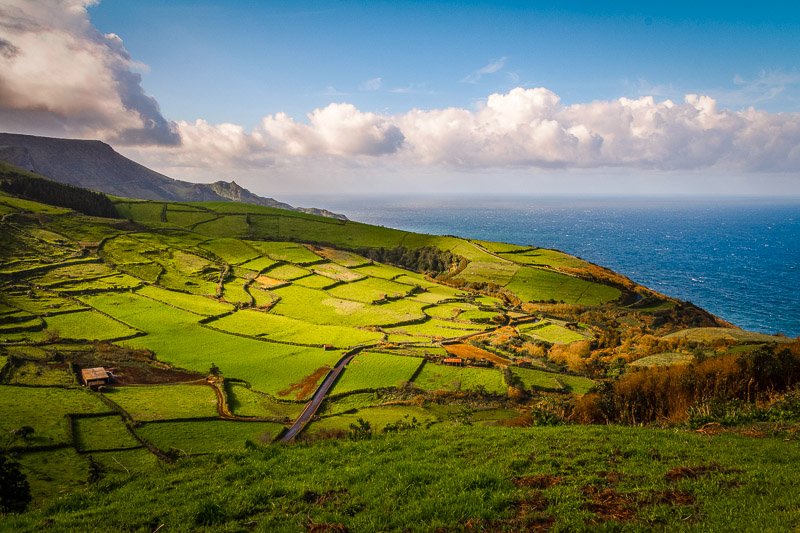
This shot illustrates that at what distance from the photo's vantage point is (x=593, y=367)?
60.4 m

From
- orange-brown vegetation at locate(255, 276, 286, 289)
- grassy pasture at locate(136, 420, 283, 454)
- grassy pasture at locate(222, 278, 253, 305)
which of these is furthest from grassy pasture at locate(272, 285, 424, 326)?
grassy pasture at locate(136, 420, 283, 454)

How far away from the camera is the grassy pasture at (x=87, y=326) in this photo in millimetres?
64688

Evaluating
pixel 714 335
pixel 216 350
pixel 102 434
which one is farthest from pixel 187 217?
pixel 714 335

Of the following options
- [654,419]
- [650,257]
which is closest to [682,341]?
[654,419]

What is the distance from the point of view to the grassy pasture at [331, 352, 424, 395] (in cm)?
5225

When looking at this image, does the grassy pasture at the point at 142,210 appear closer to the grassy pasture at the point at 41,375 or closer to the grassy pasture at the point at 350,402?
the grassy pasture at the point at 41,375

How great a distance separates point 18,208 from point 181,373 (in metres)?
114

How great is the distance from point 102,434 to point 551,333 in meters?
68.6

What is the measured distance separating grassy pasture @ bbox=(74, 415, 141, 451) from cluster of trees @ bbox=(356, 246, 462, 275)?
110806 mm

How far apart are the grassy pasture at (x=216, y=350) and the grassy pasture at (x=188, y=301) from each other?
335 cm

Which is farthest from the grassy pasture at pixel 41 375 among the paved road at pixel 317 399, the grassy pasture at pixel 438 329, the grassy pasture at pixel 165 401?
the grassy pasture at pixel 438 329

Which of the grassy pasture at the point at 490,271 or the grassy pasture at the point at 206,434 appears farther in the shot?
the grassy pasture at the point at 490,271

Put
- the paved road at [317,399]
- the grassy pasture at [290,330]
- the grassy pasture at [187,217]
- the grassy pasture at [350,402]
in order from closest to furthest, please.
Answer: the paved road at [317,399]
the grassy pasture at [350,402]
the grassy pasture at [290,330]
the grassy pasture at [187,217]

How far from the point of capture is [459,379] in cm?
5444
